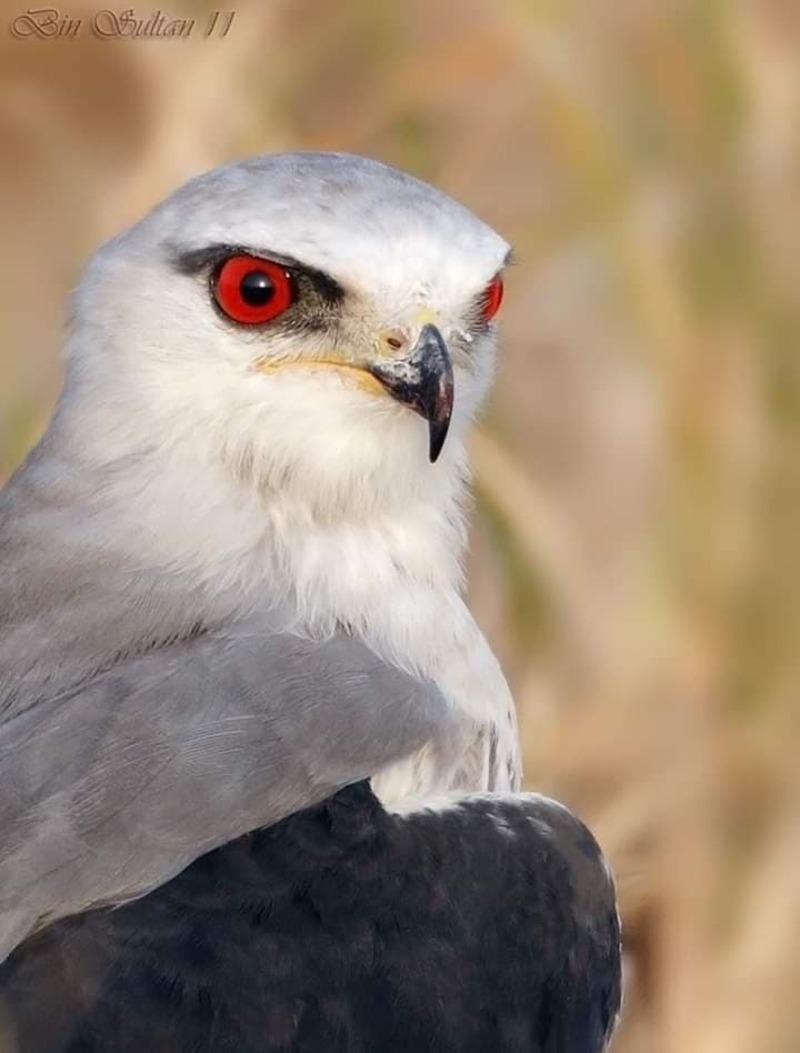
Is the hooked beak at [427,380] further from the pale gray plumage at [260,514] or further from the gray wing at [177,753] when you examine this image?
the gray wing at [177,753]

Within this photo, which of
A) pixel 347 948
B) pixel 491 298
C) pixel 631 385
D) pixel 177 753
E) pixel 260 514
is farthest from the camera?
pixel 631 385

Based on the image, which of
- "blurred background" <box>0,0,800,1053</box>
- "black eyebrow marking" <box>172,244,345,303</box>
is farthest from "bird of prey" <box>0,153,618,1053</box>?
"blurred background" <box>0,0,800,1053</box>

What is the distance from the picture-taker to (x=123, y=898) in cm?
296

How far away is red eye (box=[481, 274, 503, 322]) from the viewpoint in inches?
145

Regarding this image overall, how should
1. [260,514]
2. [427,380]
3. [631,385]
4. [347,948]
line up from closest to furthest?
[347,948], [427,380], [260,514], [631,385]

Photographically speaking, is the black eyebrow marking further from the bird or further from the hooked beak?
the bird

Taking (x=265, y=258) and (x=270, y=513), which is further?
(x=270, y=513)

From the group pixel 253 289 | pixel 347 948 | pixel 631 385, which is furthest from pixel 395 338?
pixel 631 385

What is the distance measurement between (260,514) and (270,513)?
2cm

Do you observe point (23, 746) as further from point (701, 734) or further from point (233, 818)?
point (701, 734)

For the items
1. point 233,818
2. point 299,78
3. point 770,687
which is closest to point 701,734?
point 770,687

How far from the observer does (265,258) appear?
347cm

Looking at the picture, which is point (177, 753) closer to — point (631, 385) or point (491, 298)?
point (491, 298)

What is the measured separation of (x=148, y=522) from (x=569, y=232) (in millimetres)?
1839
